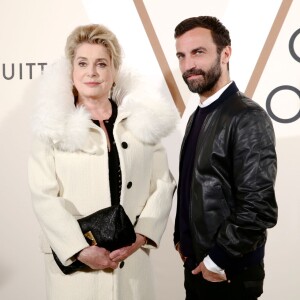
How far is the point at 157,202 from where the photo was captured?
1835 mm

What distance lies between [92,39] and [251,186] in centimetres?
83

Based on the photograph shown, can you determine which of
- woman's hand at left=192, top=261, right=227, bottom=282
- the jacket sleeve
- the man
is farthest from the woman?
the jacket sleeve

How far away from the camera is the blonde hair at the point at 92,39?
177cm

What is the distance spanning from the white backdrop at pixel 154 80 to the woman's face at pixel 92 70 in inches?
28.3

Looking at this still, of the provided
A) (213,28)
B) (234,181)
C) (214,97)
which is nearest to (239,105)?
(214,97)

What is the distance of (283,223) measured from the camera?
96.6 inches

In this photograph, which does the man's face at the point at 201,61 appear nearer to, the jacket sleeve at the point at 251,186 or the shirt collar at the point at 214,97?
the shirt collar at the point at 214,97

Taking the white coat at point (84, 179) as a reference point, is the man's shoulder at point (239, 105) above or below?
above

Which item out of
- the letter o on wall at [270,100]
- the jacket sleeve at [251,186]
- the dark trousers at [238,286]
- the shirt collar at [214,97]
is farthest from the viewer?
the letter o on wall at [270,100]

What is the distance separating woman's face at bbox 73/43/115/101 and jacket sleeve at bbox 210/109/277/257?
1.87ft

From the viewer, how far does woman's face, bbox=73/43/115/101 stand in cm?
175

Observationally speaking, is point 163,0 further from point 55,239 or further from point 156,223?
point 55,239

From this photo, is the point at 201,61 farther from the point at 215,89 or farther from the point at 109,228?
the point at 109,228

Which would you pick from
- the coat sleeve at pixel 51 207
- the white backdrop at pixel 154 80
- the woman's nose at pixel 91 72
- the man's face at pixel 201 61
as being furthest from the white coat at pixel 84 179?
the white backdrop at pixel 154 80
